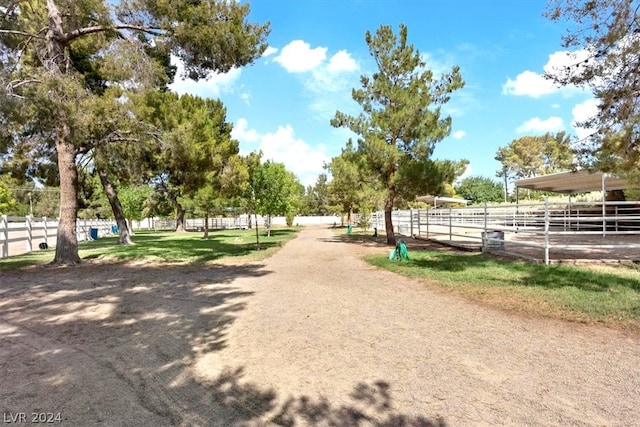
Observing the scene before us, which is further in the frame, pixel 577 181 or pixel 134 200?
pixel 134 200

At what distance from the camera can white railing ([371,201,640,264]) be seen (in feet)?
32.2

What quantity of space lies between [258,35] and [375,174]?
771cm

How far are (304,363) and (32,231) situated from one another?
3327 cm

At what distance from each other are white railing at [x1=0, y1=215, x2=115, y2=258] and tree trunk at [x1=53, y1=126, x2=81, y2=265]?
4514 mm

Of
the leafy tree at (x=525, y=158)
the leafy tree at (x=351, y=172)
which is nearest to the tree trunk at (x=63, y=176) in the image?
the leafy tree at (x=351, y=172)

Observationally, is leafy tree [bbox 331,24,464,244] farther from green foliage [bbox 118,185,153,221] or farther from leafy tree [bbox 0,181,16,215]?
leafy tree [bbox 0,181,16,215]

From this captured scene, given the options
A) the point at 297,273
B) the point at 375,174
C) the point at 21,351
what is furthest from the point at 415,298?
the point at 375,174

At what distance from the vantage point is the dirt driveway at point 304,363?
2838 millimetres

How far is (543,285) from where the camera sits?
7379mm

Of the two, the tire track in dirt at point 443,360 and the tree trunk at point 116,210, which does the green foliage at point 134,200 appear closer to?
the tree trunk at point 116,210

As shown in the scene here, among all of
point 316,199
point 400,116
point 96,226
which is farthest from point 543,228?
point 316,199

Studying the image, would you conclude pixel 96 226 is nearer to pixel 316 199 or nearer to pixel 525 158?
pixel 316 199

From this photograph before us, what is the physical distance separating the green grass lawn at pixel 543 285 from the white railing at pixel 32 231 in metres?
13.7

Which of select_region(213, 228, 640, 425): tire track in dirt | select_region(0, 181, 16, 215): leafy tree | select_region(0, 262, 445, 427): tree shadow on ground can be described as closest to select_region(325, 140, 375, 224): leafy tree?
select_region(0, 262, 445, 427): tree shadow on ground
